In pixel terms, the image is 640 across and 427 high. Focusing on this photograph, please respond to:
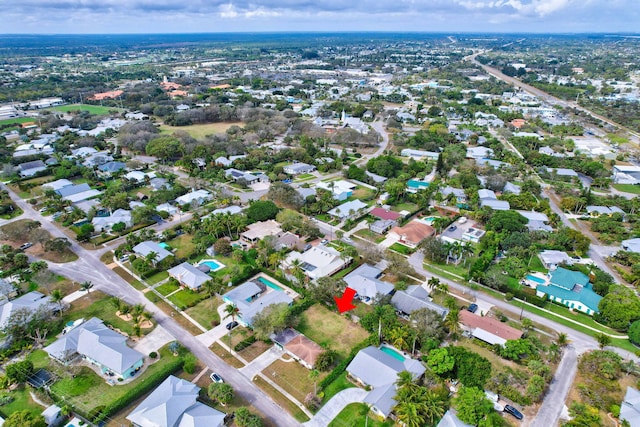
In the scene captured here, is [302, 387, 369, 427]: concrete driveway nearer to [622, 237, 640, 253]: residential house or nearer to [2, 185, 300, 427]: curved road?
[2, 185, 300, 427]: curved road

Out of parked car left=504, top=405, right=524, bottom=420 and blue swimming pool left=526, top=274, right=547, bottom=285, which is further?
blue swimming pool left=526, top=274, right=547, bottom=285

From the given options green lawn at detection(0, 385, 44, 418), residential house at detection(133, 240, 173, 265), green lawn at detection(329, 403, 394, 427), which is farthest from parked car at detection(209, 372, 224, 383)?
residential house at detection(133, 240, 173, 265)

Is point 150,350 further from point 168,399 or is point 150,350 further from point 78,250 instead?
point 78,250

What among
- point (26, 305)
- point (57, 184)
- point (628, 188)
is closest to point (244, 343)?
point (26, 305)

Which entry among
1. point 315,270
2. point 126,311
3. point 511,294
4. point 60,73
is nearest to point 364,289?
point 315,270

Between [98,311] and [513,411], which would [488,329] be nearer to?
[513,411]

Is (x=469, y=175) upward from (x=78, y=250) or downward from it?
upward
